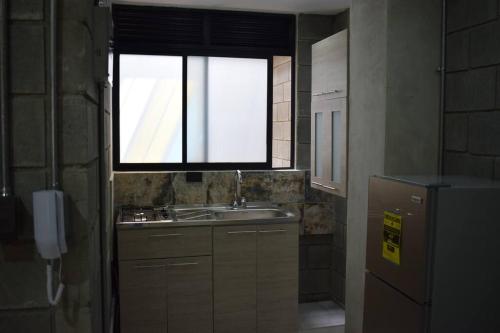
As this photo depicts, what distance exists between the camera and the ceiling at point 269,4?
3818 millimetres

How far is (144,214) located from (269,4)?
1.93 metres

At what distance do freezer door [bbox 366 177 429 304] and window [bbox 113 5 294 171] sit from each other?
2.05 metres

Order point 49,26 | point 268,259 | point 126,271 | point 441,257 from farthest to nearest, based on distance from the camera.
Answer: point 268,259, point 126,271, point 441,257, point 49,26

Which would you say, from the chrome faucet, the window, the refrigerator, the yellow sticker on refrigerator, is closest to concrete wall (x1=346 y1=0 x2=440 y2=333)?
the yellow sticker on refrigerator

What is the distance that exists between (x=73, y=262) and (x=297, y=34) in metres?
3.11

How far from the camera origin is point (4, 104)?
1.55 m

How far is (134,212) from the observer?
377 cm

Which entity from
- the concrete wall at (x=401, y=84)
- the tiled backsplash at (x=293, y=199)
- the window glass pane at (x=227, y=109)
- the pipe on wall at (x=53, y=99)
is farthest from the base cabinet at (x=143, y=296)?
the pipe on wall at (x=53, y=99)

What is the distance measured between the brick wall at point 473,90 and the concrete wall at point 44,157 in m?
1.81

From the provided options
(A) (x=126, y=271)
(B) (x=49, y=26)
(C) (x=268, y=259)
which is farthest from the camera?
(C) (x=268, y=259)

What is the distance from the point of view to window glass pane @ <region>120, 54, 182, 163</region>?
4031 millimetres

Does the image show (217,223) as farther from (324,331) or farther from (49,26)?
(49,26)

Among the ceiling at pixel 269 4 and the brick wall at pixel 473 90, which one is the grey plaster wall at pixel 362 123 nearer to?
the brick wall at pixel 473 90

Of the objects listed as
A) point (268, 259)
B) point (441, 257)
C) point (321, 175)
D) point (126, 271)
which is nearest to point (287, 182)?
point (321, 175)
